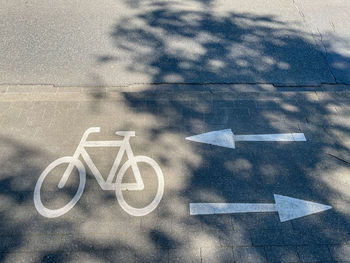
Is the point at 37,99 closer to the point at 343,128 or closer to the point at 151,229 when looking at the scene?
the point at 151,229

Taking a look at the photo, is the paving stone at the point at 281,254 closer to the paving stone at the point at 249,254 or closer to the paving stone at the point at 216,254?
the paving stone at the point at 249,254

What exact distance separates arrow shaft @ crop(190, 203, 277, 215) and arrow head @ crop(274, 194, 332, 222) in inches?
4.6

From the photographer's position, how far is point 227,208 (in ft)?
14.1

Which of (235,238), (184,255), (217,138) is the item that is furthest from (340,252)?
(217,138)

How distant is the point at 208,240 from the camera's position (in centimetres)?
399

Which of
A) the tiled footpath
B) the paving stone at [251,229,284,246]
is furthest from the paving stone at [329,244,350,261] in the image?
the paving stone at [251,229,284,246]

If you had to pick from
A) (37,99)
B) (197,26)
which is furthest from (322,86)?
Result: (37,99)

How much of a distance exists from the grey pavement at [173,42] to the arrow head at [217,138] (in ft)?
4.48

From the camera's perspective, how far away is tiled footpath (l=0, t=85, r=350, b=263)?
3.94 m

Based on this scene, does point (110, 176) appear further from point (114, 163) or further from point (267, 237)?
point (267, 237)

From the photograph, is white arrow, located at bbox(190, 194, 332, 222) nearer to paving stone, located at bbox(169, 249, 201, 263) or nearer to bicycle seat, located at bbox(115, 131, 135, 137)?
paving stone, located at bbox(169, 249, 201, 263)

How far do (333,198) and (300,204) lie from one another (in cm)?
57

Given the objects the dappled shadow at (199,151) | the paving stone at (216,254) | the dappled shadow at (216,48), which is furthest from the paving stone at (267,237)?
the dappled shadow at (216,48)

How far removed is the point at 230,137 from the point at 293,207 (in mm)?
1513
